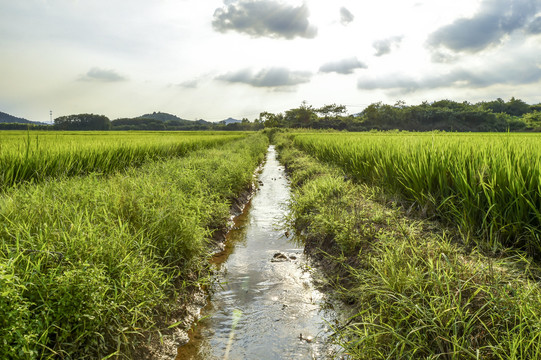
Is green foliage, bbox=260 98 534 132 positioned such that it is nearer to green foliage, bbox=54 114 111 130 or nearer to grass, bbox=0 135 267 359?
green foliage, bbox=54 114 111 130

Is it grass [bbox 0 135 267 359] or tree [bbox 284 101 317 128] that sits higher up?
tree [bbox 284 101 317 128]

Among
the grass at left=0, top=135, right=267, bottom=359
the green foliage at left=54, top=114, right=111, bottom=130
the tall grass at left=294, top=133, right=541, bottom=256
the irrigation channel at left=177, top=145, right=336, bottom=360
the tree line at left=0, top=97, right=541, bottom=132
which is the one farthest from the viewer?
the green foliage at left=54, top=114, right=111, bottom=130

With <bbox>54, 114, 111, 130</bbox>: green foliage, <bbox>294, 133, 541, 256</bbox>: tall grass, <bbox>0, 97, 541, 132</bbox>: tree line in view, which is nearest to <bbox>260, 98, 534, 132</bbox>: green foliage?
<bbox>0, 97, 541, 132</bbox>: tree line

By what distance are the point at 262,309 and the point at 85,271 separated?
5.67ft

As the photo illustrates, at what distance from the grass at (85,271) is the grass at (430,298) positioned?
1.61m

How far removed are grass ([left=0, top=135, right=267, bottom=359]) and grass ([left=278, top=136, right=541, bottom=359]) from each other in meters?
1.61

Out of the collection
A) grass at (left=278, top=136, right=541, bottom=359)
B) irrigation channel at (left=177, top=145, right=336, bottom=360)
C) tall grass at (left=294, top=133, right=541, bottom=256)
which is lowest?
irrigation channel at (left=177, top=145, right=336, bottom=360)

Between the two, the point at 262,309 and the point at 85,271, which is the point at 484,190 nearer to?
the point at 262,309

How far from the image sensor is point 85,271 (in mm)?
2102

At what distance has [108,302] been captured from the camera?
7.18 ft

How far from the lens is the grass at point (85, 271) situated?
1851 mm

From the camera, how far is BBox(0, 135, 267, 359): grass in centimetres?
185

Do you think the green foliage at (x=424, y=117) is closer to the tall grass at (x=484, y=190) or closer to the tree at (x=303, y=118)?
the tree at (x=303, y=118)

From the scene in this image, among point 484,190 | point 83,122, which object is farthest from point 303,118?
point 484,190
